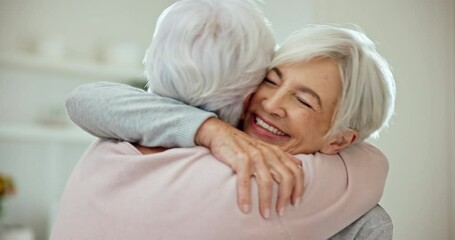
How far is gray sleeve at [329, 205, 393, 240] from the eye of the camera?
3.34ft

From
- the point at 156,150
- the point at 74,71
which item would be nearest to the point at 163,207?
the point at 156,150

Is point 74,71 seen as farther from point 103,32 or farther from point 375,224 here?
point 375,224

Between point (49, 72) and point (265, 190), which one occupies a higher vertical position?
point (265, 190)

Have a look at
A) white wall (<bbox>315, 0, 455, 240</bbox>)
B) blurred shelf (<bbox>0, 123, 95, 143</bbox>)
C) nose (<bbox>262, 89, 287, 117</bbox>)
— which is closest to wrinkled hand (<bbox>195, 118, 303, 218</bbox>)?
nose (<bbox>262, 89, 287, 117</bbox>)

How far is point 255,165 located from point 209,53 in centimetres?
20

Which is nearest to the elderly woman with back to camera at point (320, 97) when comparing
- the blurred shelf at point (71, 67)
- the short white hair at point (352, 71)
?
the short white hair at point (352, 71)

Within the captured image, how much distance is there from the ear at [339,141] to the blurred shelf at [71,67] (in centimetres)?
225

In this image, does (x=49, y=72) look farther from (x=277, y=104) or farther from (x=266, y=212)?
(x=266, y=212)

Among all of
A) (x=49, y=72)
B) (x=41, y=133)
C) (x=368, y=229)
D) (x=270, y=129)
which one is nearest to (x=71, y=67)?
(x=49, y=72)

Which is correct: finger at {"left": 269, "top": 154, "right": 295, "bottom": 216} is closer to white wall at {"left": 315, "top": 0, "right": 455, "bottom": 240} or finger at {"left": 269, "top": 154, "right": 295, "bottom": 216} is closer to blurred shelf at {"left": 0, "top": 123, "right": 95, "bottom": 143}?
white wall at {"left": 315, "top": 0, "right": 455, "bottom": 240}

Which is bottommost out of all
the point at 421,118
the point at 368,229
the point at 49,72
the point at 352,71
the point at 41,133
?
the point at 41,133

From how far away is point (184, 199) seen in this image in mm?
897

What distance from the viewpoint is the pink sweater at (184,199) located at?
89 cm

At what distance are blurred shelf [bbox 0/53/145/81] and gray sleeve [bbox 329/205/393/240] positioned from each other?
235 cm
